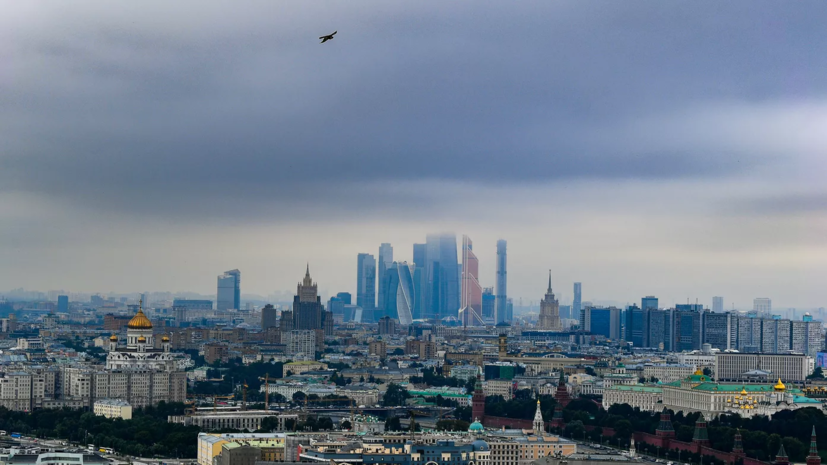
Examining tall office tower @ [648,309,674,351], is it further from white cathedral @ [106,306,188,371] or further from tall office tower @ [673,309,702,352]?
white cathedral @ [106,306,188,371]

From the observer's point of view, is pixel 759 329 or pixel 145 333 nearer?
pixel 145 333

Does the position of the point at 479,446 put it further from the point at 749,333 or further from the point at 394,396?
the point at 749,333

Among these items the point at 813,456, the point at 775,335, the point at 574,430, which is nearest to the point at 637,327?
the point at 775,335

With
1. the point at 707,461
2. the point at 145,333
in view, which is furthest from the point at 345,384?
the point at 707,461

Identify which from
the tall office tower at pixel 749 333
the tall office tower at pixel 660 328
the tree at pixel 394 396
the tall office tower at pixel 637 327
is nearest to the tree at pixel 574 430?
the tree at pixel 394 396

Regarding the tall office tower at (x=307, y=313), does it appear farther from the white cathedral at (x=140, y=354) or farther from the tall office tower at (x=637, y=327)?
the white cathedral at (x=140, y=354)

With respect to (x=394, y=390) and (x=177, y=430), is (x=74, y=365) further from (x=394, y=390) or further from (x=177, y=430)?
(x=177, y=430)
